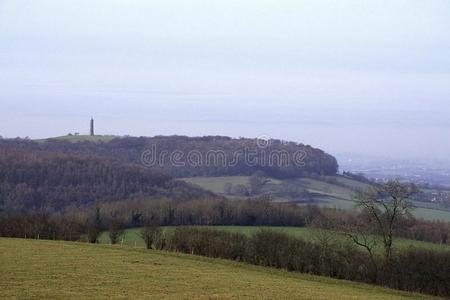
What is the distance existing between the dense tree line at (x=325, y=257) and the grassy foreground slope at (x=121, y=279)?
530 centimetres

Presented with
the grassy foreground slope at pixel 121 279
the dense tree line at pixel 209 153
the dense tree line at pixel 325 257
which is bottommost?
the dense tree line at pixel 325 257

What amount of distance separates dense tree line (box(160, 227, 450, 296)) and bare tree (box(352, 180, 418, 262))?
5.93ft

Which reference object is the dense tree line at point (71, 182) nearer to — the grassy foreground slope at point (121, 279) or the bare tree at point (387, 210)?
the bare tree at point (387, 210)

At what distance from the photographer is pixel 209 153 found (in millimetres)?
136125

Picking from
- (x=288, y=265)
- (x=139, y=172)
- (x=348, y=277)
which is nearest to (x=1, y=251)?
(x=288, y=265)

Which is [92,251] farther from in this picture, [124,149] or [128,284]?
[124,149]

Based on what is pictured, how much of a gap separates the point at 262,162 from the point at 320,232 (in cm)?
7138

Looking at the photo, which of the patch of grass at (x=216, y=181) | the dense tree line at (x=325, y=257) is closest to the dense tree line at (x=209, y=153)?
the patch of grass at (x=216, y=181)

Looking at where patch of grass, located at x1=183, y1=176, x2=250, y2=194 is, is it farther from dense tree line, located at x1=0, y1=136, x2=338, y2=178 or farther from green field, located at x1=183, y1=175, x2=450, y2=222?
dense tree line, located at x1=0, y1=136, x2=338, y2=178

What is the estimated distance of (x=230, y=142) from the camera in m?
145

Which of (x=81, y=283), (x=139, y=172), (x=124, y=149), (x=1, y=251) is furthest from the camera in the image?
(x=124, y=149)

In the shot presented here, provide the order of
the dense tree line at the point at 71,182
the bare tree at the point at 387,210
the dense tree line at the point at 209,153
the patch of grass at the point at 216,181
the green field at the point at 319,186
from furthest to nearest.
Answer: the dense tree line at the point at 209,153, the patch of grass at the point at 216,181, the green field at the point at 319,186, the dense tree line at the point at 71,182, the bare tree at the point at 387,210

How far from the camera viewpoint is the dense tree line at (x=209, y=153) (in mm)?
129625

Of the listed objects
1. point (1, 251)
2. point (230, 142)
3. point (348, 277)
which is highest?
→ point (230, 142)
